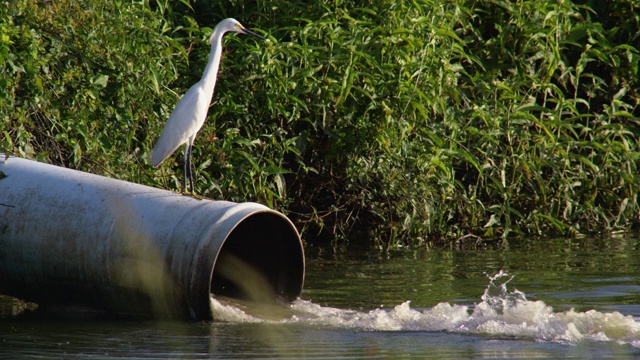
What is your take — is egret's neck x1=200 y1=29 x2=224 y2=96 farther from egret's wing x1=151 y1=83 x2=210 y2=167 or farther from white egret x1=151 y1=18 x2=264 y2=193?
egret's wing x1=151 y1=83 x2=210 y2=167

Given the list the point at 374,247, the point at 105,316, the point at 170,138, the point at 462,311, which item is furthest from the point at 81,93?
the point at 462,311

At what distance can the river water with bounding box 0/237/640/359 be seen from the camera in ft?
14.3

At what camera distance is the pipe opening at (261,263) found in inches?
226

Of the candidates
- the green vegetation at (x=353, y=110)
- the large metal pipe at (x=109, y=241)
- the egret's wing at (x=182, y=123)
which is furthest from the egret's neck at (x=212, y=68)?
the large metal pipe at (x=109, y=241)

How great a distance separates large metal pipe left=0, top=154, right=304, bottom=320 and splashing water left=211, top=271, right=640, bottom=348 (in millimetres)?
298

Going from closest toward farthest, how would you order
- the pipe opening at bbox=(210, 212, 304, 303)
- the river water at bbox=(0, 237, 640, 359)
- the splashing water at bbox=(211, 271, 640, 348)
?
the river water at bbox=(0, 237, 640, 359), the splashing water at bbox=(211, 271, 640, 348), the pipe opening at bbox=(210, 212, 304, 303)

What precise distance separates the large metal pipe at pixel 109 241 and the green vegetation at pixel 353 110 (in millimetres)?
795

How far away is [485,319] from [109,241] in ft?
6.38

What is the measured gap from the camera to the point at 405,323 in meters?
5.03

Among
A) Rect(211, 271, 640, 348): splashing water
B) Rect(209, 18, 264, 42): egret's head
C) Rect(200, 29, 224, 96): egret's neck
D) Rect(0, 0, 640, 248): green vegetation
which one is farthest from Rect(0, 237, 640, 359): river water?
Rect(209, 18, 264, 42): egret's head

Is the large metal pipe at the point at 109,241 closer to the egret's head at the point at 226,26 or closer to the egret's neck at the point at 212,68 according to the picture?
the egret's neck at the point at 212,68

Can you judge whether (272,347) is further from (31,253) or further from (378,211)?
(378,211)

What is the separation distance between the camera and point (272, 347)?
448cm

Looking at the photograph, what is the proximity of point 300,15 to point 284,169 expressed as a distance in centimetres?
143
